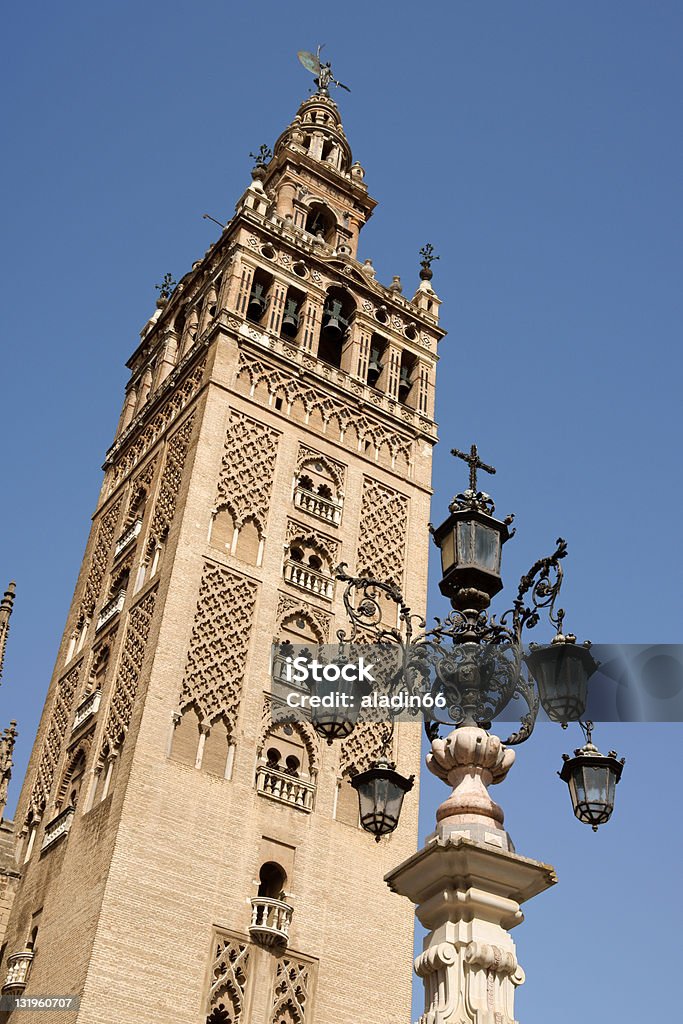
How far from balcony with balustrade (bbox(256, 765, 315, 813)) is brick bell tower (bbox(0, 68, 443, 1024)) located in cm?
4

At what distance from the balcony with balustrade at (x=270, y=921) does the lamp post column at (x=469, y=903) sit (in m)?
10.2

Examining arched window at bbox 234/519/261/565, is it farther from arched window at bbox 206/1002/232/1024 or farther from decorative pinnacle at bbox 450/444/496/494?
decorative pinnacle at bbox 450/444/496/494

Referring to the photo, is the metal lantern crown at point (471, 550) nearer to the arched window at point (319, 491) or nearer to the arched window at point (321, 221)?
the arched window at point (319, 491)

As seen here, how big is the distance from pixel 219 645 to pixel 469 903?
1239 centimetres

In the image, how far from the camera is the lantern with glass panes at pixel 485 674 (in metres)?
6.23

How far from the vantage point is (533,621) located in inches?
289

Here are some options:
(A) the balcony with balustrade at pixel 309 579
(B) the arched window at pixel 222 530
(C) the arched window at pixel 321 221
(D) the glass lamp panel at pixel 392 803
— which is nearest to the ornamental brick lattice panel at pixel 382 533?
(A) the balcony with balustrade at pixel 309 579

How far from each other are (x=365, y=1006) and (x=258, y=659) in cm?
530

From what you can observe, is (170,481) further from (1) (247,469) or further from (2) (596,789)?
(2) (596,789)

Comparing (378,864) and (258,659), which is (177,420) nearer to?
(258,659)

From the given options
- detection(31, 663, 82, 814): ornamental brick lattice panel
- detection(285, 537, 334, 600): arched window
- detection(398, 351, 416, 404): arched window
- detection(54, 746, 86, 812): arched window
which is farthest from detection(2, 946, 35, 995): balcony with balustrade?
detection(398, 351, 416, 404): arched window

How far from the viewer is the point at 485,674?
6.85 metres

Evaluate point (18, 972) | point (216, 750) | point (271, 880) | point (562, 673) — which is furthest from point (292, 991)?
point (562, 673)

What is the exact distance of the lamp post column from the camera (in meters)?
5.58
